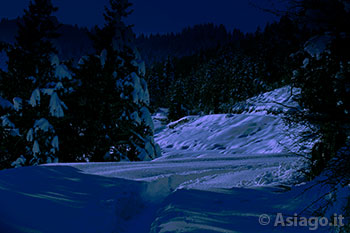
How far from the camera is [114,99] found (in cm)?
1101

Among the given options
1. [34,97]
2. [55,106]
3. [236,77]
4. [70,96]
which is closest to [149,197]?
[55,106]

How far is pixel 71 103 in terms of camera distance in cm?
1091

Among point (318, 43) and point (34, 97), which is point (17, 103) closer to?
point (34, 97)

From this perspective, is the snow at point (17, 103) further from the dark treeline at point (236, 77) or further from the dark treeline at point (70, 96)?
the dark treeline at point (236, 77)

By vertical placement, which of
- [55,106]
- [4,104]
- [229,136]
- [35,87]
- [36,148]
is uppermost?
[35,87]

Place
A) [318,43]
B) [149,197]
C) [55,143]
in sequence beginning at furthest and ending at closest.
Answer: [55,143] → [149,197] → [318,43]

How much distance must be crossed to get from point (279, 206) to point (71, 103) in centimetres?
1033

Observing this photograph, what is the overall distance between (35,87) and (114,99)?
11.5 ft

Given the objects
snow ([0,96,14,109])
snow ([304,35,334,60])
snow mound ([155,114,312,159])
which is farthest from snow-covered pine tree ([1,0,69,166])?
snow ([304,35,334,60])

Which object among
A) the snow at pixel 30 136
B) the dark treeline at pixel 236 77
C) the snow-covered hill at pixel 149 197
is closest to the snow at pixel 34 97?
the snow at pixel 30 136

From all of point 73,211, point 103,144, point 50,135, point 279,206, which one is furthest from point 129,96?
point 279,206

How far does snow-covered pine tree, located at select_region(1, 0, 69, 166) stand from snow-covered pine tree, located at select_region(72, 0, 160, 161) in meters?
1.14

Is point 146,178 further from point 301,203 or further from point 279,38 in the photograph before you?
point 279,38

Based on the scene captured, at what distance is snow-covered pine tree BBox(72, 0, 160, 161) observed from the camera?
10.7 m
